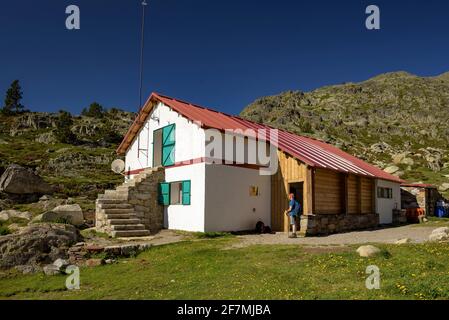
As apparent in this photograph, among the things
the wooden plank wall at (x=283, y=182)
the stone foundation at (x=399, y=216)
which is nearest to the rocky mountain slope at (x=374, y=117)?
the stone foundation at (x=399, y=216)

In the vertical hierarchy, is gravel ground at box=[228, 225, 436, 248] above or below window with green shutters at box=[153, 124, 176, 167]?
below

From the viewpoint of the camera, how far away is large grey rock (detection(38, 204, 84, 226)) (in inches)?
726

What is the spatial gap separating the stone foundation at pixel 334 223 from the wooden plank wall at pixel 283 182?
34.4 inches

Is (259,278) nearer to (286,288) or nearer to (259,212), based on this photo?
(286,288)

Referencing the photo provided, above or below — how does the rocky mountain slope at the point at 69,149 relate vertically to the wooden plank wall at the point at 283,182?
above

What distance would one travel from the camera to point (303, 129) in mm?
99875

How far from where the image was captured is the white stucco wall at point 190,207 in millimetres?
17953

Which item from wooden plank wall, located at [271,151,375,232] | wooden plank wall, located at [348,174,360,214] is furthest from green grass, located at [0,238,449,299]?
wooden plank wall, located at [348,174,360,214]

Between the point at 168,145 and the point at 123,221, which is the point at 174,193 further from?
the point at 123,221

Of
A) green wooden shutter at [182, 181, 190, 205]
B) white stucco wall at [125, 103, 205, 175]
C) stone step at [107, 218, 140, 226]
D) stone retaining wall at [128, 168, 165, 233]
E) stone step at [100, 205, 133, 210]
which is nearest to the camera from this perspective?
stone step at [107, 218, 140, 226]

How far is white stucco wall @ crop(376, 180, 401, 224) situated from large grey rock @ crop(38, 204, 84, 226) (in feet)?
62.6

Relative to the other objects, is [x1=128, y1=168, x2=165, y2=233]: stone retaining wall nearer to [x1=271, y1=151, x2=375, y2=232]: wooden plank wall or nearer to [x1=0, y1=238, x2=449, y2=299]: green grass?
[x1=271, y1=151, x2=375, y2=232]: wooden plank wall

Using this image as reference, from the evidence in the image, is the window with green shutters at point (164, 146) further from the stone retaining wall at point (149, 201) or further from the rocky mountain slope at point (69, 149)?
the rocky mountain slope at point (69, 149)

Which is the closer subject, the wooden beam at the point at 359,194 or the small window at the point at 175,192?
the small window at the point at 175,192
